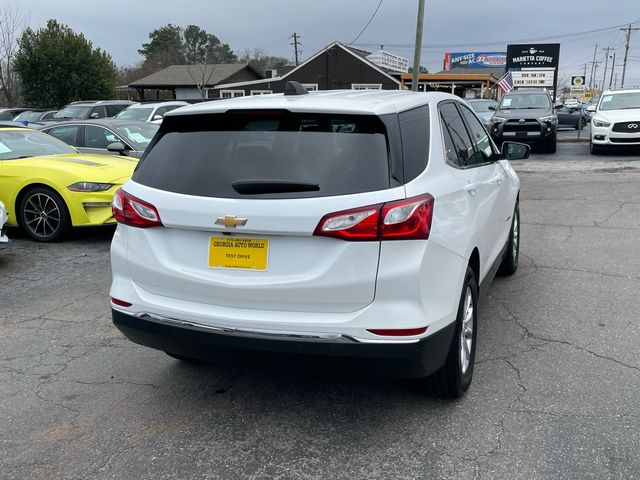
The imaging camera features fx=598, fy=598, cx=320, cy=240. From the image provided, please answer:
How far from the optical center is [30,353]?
4.21 m

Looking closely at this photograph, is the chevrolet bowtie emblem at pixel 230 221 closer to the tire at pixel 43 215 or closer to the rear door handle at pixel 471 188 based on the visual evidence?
the rear door handle at pixel 471 188

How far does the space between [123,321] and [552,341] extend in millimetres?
2875

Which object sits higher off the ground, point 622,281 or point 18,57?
point 18,57

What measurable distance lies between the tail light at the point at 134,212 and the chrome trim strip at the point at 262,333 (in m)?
0.48

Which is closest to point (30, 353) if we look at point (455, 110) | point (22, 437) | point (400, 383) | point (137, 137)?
point (22, 437)

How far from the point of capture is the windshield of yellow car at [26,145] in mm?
8086

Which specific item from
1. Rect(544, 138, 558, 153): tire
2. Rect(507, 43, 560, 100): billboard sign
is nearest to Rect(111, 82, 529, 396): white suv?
Rect(544, 138, 558, 153): tire

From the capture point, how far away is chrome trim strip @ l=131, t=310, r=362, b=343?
107 inches

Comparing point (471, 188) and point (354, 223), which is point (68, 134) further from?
point (354, 223)

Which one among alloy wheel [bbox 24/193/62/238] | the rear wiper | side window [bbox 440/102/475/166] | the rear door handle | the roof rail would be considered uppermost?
the roof rail

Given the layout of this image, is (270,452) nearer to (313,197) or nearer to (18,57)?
(313,197)

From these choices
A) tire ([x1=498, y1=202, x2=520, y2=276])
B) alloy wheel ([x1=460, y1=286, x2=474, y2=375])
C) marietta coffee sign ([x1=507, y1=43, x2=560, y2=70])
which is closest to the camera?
alloy wheel ([x1=460, y1=286, x2=474, y2=375])

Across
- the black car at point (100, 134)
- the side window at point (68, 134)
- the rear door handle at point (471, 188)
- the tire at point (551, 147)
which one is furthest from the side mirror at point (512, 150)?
the tire at point (551, 147)

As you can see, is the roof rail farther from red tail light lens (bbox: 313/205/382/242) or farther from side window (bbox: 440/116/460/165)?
red tail light lens (bbox: 313/205/382/242)
